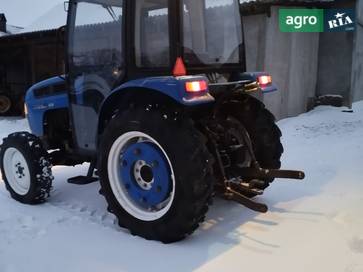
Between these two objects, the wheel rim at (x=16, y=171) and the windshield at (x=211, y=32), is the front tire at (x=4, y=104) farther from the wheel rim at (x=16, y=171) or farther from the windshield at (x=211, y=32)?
the windshield at (x=211, y=32)

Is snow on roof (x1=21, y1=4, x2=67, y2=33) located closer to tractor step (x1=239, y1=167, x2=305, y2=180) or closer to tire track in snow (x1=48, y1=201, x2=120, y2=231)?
tire track in snow (x1=48, y1=201, x2=120, y2=231)

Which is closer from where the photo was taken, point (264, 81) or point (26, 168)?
point (264, 81)

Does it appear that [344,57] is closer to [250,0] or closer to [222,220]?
[250,0]

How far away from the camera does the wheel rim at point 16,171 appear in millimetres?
4035

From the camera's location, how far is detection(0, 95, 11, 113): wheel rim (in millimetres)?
13055

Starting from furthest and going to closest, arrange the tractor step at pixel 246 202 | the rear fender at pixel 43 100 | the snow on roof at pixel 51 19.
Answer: the snow on roof at pixel 51 19 → the rear fender at pixel 43 100 → the tractor step at pixel 246 202

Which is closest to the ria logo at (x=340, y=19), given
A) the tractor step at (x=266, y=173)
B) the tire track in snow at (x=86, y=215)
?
the tractor step at (x=266, y=173)

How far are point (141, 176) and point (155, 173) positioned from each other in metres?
0.18

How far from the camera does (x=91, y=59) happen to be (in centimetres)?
370

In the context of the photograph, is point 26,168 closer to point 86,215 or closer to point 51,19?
point 86,215

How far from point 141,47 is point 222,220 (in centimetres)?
154

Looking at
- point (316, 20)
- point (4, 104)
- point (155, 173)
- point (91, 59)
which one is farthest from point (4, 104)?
point (155, 173)

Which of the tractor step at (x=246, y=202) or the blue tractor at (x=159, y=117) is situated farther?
the tractor step at (x=246, y=202)

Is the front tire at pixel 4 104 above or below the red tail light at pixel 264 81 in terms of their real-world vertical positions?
below
